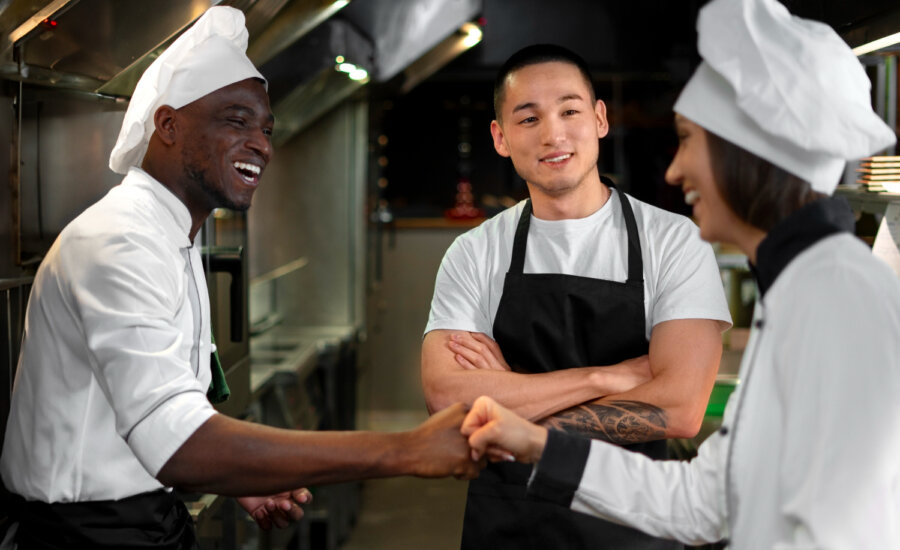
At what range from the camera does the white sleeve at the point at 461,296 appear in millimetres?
1886

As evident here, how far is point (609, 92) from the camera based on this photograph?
6.59 meters

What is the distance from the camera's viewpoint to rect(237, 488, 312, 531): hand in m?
1.69

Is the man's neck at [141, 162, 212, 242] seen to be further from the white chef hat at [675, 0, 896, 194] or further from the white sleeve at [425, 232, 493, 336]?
the white chef hat at [675, 0, 896, 194]

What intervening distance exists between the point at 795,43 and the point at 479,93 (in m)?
5.51

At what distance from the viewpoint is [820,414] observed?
1016 millimetres

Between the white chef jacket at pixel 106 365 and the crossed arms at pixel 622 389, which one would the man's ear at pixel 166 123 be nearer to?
the white chef jacket at pixel 106 365

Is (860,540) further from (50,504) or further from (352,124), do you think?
(352,124)

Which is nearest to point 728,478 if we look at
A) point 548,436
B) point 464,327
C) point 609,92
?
point 548,436

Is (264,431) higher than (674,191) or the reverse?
the reverse

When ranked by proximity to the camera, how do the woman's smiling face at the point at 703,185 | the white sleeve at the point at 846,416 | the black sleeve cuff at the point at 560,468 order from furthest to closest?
the black sleeve cuff at the point at 560,468 < the woman's smiling face at the point at 703,185 < the white sleeve at the point at 846,416

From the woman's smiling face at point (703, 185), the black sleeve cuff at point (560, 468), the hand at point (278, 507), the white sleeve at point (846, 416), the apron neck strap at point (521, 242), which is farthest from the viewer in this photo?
the apron neck strap at point (521, 242)

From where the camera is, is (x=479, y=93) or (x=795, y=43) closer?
(x=795, y=43)

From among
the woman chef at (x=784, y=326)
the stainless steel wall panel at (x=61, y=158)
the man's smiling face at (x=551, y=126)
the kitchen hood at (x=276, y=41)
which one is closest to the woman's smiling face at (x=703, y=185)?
the woman chef at (x=784, y=326)

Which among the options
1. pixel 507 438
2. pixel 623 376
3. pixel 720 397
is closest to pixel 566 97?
pixel 623 376
